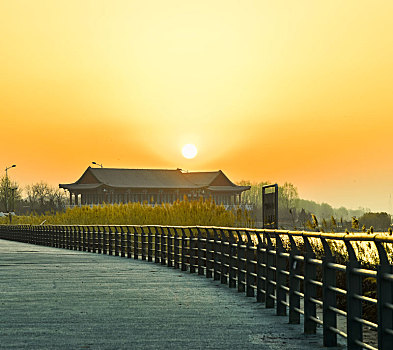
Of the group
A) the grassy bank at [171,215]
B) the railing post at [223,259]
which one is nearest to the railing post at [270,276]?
the railing post at [223,259]

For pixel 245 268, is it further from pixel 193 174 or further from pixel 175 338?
pixel 193 174

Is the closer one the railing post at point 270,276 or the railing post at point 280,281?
the railing post at point 280,281

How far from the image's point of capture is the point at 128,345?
1140cm

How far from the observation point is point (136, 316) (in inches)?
570

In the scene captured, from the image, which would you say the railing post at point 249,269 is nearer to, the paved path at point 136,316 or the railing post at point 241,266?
the paved path at point 136,316

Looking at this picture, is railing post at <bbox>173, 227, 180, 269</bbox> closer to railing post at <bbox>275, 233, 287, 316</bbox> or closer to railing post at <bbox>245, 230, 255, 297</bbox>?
railing post at <bbox>245, 230, 255, 297</bbox>

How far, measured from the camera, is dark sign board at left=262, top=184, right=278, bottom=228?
26.4 metres

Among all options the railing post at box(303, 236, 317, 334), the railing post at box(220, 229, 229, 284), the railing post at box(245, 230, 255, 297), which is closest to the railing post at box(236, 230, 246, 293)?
the railing post at box(245, 230, 255, 297)

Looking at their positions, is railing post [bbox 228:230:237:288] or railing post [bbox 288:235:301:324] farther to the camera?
railing post [bbox 228:230:237:288]

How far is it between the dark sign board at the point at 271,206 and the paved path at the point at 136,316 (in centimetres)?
416

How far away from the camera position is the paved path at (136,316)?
38.4 ft

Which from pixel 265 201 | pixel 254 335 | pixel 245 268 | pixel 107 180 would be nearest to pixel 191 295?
pixel 245 268

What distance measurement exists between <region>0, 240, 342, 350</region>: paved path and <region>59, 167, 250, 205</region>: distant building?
13533 centimetres

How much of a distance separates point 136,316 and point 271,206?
13.5 m
